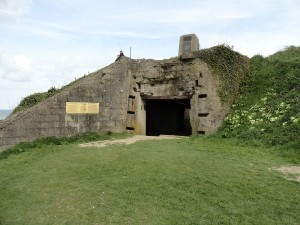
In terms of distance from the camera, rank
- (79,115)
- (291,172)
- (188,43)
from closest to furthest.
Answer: (291,172) → (79,115) → (188,43)

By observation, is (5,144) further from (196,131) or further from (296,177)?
(296,177)

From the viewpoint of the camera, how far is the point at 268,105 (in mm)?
10383

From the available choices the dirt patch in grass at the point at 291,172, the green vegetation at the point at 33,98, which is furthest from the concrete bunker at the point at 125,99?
the dirt patch in grass at the point at 291,172

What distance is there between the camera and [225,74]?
11.5 m

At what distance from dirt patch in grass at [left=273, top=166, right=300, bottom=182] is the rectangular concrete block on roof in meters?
8.95

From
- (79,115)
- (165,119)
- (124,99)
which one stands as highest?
(124,99)

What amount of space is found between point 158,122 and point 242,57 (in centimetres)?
569

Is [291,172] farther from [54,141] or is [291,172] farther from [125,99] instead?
[125,99]

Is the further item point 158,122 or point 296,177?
point 158,122

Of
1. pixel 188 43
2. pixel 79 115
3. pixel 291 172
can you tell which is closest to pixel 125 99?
pixel 79 115

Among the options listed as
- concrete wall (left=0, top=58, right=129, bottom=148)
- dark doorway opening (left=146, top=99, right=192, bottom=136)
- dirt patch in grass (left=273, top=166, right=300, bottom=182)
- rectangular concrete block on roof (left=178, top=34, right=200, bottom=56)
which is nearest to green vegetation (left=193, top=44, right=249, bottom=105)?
rectangular concrete block on roof (left=178, top=34, right=200, bottom=56)

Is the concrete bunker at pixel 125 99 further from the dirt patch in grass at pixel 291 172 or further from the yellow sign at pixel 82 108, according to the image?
the dirt patch in grass at pixel 291 172

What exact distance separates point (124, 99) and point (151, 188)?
6901mm

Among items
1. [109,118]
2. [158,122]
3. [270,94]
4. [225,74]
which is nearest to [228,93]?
[225,74]
